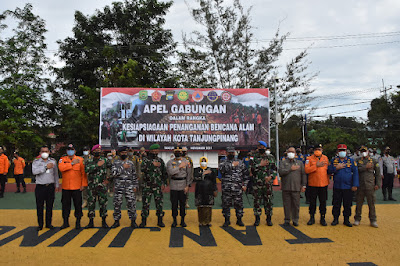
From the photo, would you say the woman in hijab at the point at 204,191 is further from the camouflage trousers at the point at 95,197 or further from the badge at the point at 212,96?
the badge at the point at 212,96

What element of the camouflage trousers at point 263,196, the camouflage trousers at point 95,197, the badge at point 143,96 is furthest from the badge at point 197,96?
the camouflage trousers at point 95,197

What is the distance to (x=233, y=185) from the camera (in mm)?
7500

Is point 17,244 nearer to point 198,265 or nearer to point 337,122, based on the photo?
point 198,265

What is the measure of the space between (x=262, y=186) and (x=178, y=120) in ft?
31.6

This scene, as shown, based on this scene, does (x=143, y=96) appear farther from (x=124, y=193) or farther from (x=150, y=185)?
(x=124, y=193)

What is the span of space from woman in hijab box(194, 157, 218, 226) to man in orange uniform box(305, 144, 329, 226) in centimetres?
225

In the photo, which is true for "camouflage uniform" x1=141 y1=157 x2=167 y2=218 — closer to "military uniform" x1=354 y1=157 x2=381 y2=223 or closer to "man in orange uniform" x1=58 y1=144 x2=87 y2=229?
"man in orange uniform" x1=58 y1=144 x2=87 y2=229

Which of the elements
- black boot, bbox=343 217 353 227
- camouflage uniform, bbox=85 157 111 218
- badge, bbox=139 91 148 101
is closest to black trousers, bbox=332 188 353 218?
black boot, bbox=343 217 353 227

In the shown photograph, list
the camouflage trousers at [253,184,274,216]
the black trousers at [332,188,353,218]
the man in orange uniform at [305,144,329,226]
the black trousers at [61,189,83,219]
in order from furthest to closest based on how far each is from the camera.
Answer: the man in orange uniform at [305,144,329,226]
the black trousers at [332,188,353,218]
the camouflage trousers at [253,184,274,216]
the black trousers at [61,189,83,219]

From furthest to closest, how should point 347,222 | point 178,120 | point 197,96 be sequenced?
point 197,96, point 178,120, point 347,222

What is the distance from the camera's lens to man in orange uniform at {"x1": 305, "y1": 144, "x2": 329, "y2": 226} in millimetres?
7691

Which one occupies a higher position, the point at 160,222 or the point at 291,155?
the point at 291,155

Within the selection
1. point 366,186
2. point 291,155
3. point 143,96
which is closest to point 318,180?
point 291,155

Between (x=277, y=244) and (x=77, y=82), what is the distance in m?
24.1
